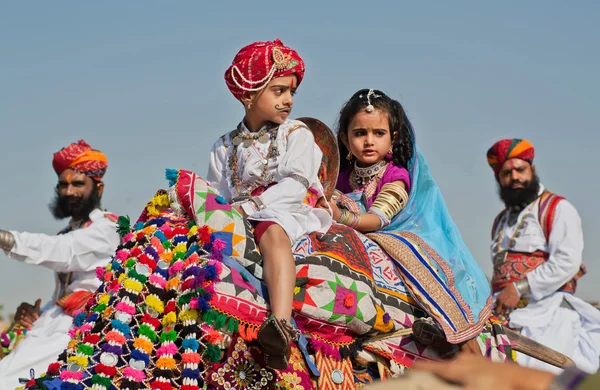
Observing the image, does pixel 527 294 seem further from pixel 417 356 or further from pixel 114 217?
pixel 417 356

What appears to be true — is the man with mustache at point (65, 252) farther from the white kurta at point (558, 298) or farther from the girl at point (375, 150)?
the white kurta at point (558, 298)

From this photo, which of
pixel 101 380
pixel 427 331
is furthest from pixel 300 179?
pixel 101 380

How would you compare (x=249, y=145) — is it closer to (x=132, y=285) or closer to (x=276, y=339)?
(x=132, y=285)

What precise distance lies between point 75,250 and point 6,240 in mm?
830

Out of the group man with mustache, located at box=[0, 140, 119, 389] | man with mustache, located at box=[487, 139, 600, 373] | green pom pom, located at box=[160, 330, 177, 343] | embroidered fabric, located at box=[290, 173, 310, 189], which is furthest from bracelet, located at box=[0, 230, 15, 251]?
man with mustache, located at box=[487, 139, 600, 373]

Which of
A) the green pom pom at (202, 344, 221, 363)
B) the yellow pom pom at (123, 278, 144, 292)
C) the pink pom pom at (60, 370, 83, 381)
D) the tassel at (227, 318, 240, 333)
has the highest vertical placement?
the yellow pom pom at (123, 278, 144, 292)

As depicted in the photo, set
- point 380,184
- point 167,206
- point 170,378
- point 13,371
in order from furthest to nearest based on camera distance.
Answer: point 13,371 → point 380,184 → point 167,206 → point 170,378

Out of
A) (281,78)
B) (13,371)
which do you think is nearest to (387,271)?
(281,78)

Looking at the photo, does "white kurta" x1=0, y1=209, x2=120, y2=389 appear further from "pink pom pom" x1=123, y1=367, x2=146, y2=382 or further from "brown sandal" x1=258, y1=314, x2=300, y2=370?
"brown sandal" x1=258, y1=314, x2=300, y2=370

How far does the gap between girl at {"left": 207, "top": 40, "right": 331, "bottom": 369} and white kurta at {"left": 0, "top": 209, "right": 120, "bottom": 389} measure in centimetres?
423

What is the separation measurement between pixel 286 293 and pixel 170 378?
0.65 meters

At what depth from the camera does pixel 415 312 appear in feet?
17.1

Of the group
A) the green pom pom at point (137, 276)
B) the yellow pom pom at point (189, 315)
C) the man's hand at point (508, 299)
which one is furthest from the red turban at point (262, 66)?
the man's hand at point (508, 299)

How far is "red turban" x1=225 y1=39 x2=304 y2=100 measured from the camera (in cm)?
503
